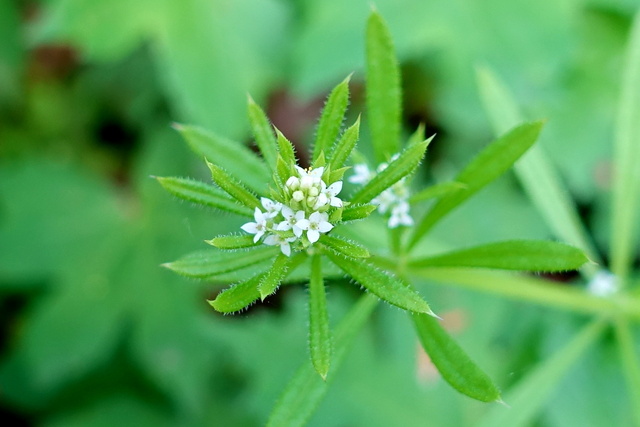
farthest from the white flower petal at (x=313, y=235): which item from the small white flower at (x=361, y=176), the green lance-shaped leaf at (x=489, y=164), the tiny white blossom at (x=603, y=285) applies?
the tiny white blossom at (x=603, y=285)

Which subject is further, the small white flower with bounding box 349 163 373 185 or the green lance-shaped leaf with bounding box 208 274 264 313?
the small white flower with bounding box 349 163 373 185

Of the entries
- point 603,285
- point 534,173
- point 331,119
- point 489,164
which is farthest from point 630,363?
point 331,119

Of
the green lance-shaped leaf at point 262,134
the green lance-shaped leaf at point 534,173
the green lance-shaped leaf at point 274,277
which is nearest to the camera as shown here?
the green lance-shaped leaf at point 274,277

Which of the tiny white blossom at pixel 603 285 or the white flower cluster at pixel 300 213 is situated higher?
the white flower cluster at pixel 300 213

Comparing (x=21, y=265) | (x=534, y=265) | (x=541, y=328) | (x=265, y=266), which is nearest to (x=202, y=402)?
(x=21, y=265)

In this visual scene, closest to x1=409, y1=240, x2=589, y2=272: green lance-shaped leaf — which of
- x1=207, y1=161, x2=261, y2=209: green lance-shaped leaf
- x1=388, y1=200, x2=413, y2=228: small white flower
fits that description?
x1=388, y1=200, x2=413, y2=228: small white flower

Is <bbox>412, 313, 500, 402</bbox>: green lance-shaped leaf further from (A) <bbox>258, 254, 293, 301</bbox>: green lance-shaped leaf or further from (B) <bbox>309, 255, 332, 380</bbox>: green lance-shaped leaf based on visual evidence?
(A) <bbox>258, 254, 293, 301</bbox>: green lance-shaped leaf

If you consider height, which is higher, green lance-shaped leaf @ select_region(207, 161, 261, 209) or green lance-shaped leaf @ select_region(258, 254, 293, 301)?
green lance-shaped leaf @ select_region(207, 161, 261, 209)

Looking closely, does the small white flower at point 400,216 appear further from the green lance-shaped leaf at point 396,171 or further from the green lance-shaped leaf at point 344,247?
the green lance-shaped leaf at point 344,247
